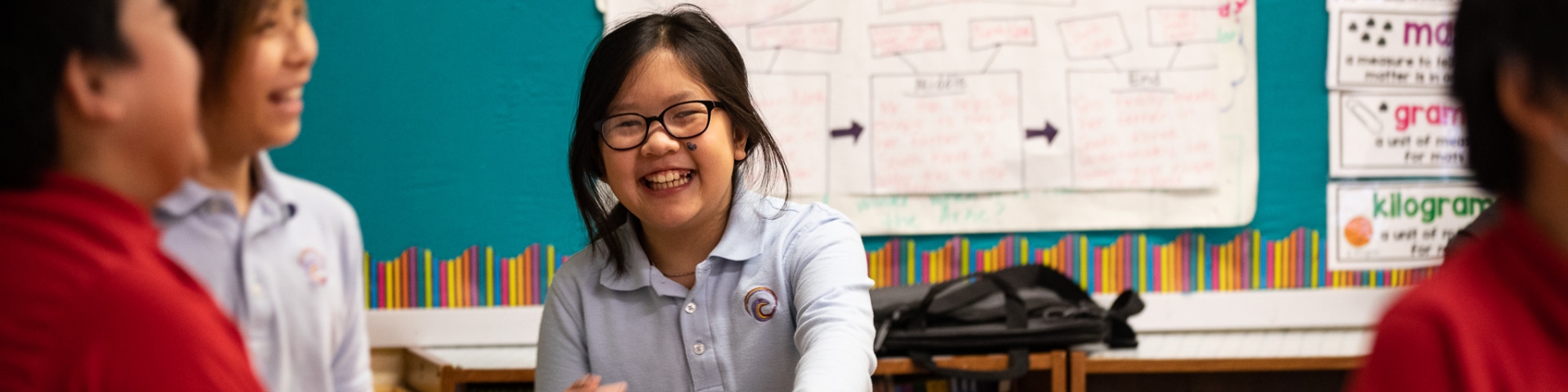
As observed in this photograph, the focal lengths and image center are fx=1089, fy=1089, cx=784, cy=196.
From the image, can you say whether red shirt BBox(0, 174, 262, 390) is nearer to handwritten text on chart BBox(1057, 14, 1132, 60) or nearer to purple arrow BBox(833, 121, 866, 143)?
purple arrow BBox(833, 121, 866, 143)

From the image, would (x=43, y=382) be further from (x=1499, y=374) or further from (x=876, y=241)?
(x=876, y=241)

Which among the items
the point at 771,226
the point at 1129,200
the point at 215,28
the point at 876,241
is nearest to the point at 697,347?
the point at 771,226

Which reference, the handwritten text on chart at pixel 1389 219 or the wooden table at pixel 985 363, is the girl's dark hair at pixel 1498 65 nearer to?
the wooden table at pixel 985 363

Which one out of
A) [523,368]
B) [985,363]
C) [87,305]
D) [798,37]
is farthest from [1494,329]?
[798,37]

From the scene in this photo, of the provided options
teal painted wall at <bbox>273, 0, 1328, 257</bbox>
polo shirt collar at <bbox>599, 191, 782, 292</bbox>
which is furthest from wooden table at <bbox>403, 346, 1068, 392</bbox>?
polo shirt collar at <bbox>599, 191, 782, 292</bbox>

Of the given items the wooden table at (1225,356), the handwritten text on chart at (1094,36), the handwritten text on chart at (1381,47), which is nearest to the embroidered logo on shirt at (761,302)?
the wooden table at (1225,356)

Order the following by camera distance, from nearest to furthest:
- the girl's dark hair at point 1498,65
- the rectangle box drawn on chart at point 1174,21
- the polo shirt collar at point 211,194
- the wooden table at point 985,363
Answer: the girl's dark hair at point 1498,65 → the polo shirt collar at point 211,194 → the wooden table at point 985,363 → the rectangle box drawn on chart at point 1174,21

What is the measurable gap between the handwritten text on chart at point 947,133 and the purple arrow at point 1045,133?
0.09 feet

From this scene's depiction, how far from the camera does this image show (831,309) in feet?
3.83

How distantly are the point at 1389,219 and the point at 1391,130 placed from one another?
0.21 m

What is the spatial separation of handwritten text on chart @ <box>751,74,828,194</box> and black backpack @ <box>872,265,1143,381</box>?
40 cm

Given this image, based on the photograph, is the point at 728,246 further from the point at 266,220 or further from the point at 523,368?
the point at 523,368

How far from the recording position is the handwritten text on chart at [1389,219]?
2.53 meters

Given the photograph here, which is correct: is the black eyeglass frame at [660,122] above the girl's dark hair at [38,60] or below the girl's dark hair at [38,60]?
below
